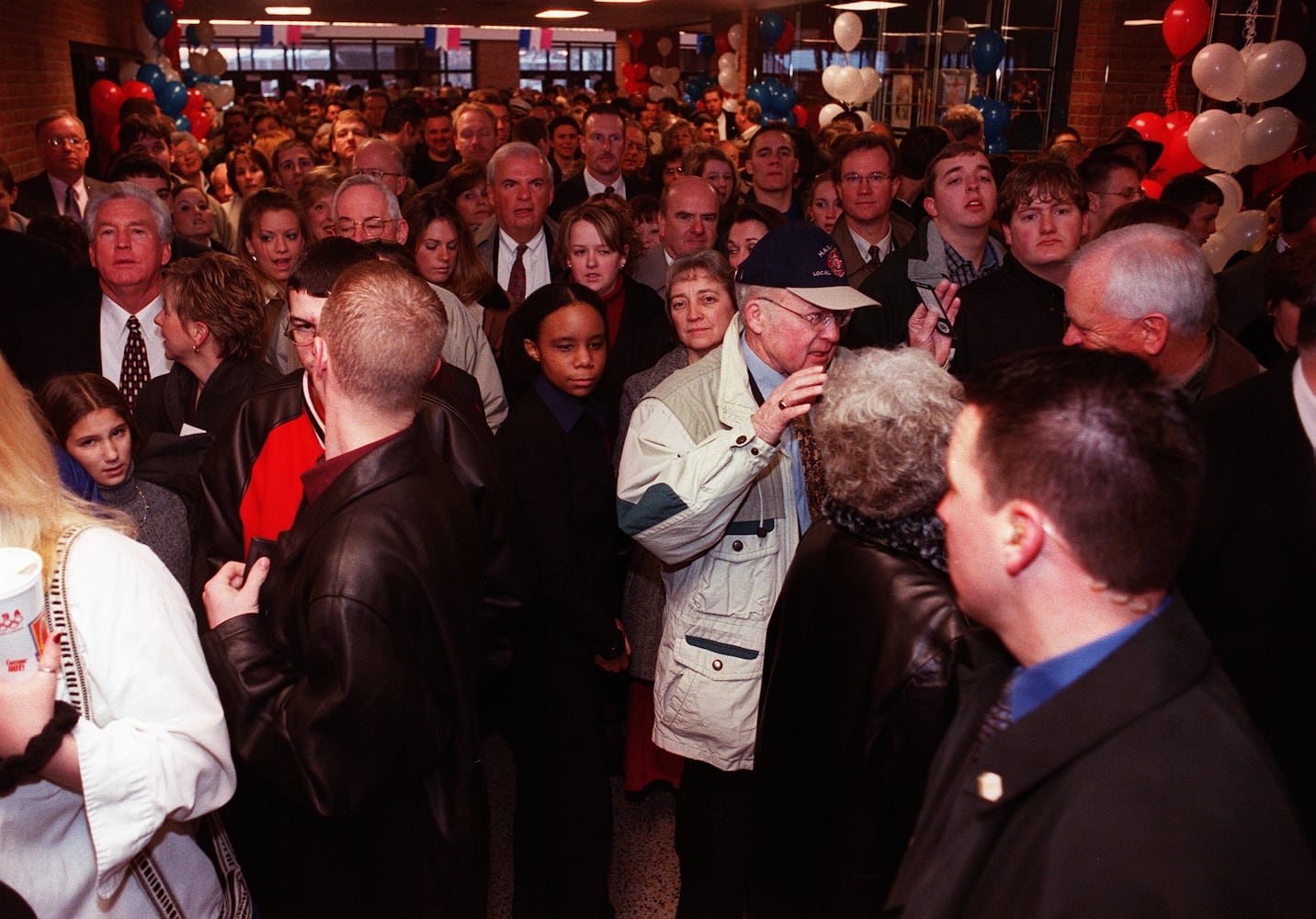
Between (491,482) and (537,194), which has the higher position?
(537,194)

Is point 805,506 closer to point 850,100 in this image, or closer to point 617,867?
point 617,867

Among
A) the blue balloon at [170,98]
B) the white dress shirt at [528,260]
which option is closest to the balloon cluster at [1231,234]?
the white dress shirt at [528,260]

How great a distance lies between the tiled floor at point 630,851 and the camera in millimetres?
2670

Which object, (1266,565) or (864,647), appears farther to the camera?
(1266,565)

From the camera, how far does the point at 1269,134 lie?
5812 millimetres

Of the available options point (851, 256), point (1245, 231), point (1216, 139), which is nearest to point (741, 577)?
point (851, 256)

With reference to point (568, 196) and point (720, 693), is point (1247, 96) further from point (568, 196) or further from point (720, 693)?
point (720, 693)

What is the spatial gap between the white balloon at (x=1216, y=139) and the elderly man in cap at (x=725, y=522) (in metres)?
4.79

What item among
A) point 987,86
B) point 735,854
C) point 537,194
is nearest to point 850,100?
point 987,86

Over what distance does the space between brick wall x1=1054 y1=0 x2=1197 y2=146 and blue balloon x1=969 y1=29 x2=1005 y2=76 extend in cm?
76

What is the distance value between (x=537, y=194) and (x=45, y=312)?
2.05m

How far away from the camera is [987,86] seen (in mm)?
11219

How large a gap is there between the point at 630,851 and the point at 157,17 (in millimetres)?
11456

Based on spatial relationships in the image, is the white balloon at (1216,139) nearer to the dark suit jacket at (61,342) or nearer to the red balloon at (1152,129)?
the red balloon at (1152,129)
